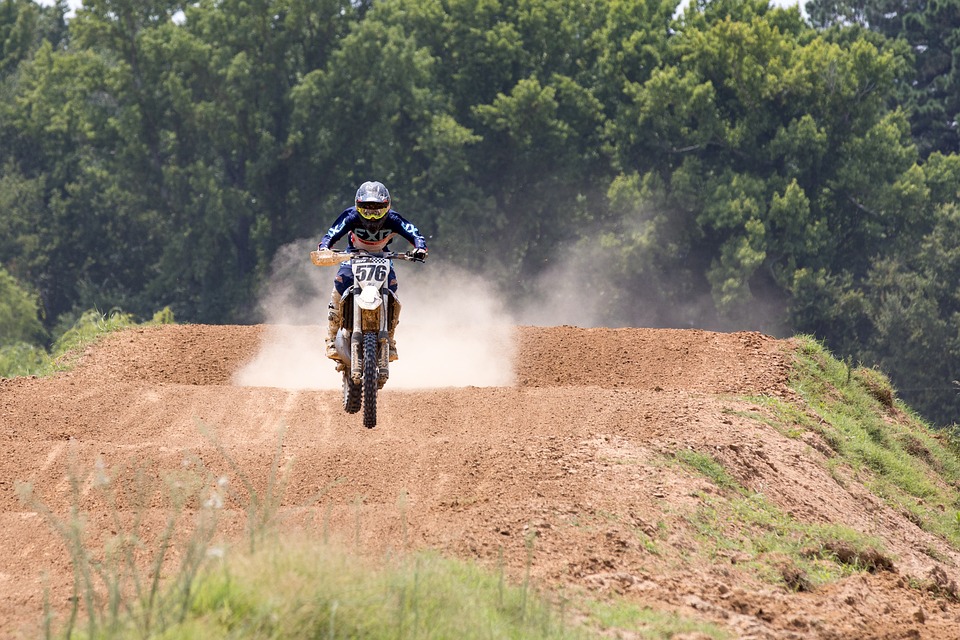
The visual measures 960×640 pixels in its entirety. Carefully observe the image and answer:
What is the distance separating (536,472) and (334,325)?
12.0ft

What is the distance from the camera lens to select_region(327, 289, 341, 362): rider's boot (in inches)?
583

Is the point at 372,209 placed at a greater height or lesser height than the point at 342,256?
greater

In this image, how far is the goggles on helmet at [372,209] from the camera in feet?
47.8

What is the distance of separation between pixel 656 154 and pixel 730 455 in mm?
44589


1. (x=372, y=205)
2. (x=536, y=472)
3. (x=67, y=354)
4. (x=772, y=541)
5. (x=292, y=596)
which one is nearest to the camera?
(x=292, y=596)

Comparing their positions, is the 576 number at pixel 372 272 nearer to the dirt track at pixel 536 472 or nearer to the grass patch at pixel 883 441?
the dirt track at pixel 536 472

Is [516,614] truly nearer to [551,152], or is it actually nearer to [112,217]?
[551,152]

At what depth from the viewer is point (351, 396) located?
14734mm

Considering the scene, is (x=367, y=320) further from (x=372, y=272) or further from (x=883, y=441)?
(x=883, y=441)

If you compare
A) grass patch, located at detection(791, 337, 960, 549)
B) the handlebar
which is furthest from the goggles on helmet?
grass patch, located at detection(791, 337, 960, 549)

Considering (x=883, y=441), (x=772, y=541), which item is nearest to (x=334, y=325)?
(x=772, y=541)

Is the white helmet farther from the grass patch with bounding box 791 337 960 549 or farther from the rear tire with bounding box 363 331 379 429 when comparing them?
the grass patch with bounding box 791 337 960 549

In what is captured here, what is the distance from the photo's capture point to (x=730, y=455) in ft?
47.5

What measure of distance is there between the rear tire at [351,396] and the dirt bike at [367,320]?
10mm
